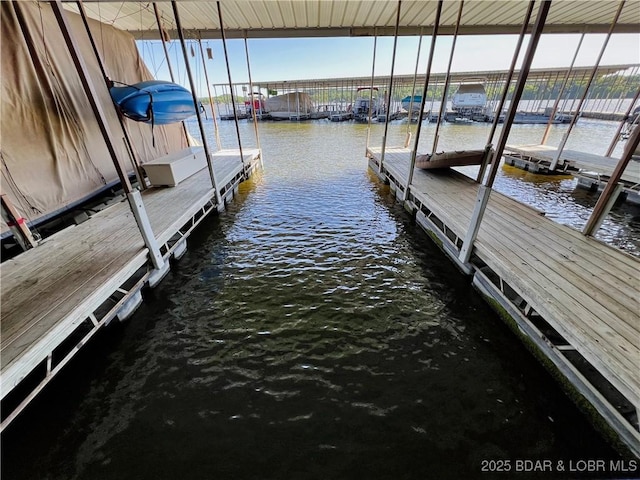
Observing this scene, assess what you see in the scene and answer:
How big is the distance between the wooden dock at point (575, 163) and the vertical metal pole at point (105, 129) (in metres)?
11.0

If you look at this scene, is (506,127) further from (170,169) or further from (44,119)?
(44,119)

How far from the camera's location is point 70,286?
352cm

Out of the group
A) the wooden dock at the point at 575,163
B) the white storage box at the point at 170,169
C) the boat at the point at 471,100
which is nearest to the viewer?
the white storage box at the point at 170,169

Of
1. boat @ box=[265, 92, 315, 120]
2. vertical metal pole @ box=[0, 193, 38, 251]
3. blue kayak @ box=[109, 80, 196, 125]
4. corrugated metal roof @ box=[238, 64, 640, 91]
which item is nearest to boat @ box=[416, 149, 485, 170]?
blue kayak @ box=[109, 80, 196, 125]

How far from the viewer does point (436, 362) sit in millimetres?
3436

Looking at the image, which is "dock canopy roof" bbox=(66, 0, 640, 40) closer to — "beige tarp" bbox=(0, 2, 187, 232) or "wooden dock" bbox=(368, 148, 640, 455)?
"beige tarp" bbox=(0, 2, 187, 232)

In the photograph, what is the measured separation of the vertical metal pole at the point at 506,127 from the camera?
10.1 feet

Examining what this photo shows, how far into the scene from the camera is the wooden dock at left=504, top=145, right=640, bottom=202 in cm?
771

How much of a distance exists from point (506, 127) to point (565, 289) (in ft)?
7.24

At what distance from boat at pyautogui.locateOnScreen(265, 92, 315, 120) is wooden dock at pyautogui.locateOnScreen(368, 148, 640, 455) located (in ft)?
124

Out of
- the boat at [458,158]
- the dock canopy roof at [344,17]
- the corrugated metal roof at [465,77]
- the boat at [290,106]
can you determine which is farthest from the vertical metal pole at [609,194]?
the corrugated metal roof at [465,77]

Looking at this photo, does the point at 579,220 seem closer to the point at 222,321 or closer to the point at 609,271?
the point at 609,271

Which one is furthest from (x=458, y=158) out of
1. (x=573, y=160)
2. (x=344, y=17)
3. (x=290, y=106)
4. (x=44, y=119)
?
(x=290, y=106)

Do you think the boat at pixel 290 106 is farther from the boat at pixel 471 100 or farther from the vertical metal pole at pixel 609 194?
the vertical metal pole at pixel 609 194
